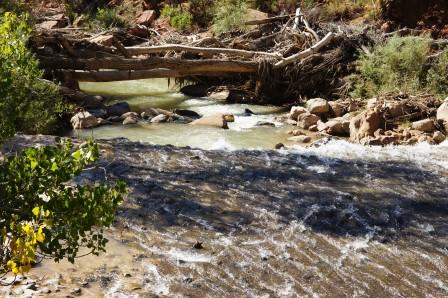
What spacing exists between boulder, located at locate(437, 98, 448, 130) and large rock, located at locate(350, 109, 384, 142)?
113 centimetres

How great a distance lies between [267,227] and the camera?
604 cm

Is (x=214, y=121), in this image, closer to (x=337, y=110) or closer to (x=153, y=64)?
(x=153, y=64)

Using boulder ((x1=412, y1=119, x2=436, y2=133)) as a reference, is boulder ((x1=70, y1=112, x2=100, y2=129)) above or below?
below

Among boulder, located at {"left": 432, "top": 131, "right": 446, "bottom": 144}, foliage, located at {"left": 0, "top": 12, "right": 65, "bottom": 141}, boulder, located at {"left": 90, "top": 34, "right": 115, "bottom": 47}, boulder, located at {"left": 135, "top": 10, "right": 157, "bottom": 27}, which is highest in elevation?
boulder, located at {"left": 135, "top": 10, "right": 157, "bottom": 27}

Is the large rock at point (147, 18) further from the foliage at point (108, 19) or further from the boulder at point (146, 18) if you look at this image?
the foliage at point (108, 19)

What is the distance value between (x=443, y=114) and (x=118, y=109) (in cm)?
674

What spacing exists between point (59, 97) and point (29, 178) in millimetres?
8307

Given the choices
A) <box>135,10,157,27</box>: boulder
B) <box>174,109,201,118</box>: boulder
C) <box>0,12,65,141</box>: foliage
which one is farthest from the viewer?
<box>135,10,157,27</box>: boulder

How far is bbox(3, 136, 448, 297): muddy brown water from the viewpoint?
4.76m

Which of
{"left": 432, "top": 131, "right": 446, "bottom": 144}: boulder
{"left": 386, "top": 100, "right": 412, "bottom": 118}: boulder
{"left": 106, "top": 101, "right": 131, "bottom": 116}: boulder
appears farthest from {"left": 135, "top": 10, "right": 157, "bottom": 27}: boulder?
{"left": 432, "top": 131, "right": 446, "bottom": 144}: boulder

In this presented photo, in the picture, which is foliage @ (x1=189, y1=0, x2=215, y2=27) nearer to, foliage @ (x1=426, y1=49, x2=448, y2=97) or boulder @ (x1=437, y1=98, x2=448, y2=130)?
foliage @ (x1=426, y1=49, x2=448, y2=97)

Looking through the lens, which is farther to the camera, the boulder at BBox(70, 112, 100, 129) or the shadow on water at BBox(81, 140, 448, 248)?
the boulder at BBox(70, 112, 100, 129)

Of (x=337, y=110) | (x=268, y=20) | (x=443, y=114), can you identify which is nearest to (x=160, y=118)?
(x=337, y=110)

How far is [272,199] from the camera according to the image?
22.8 feet
